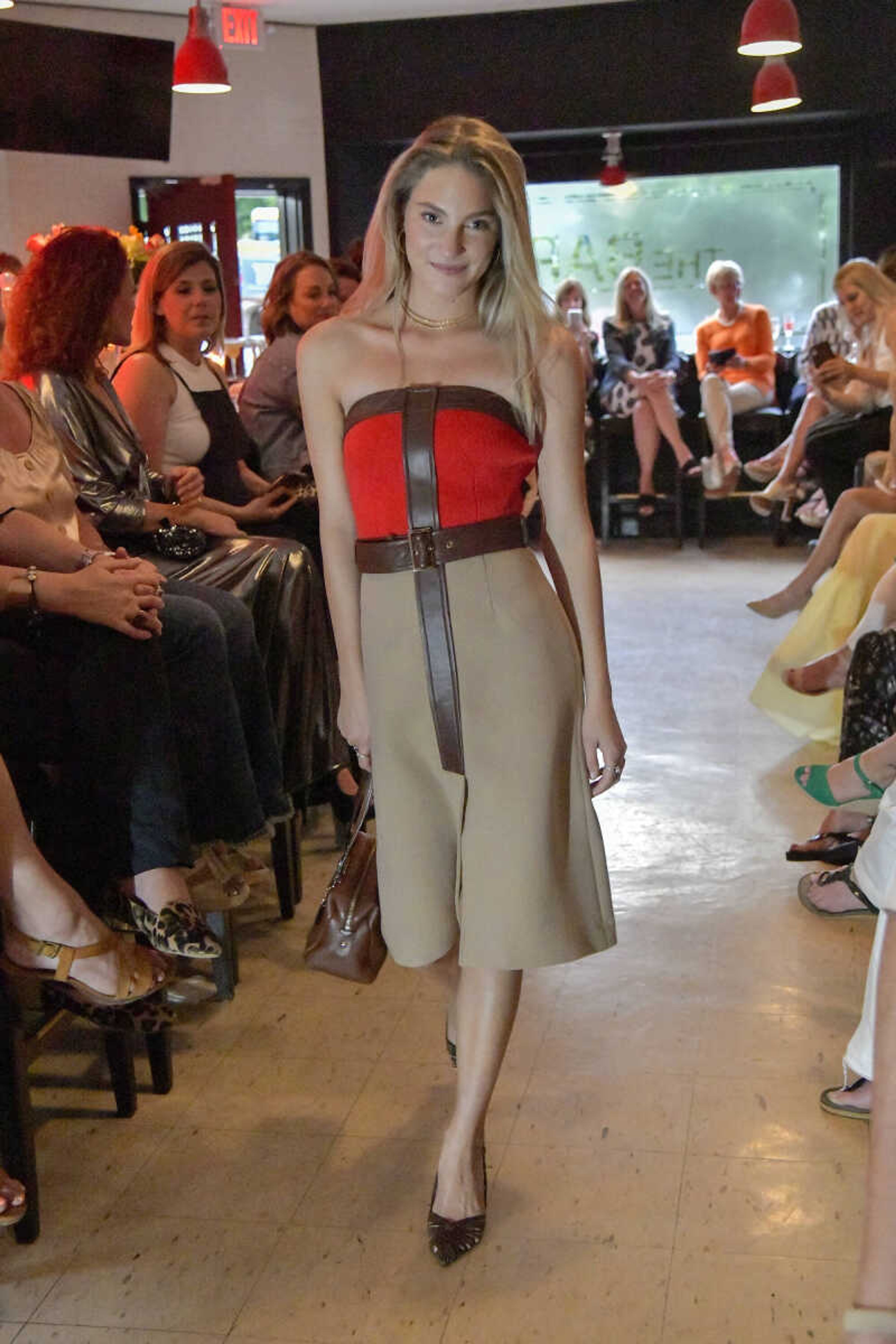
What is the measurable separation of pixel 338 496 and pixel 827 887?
167 centimetres

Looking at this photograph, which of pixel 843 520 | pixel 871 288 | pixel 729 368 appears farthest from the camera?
pixel 729 368

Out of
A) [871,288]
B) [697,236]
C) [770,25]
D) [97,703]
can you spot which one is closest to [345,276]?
[871,288]

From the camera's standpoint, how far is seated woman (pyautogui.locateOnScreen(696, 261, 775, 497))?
8234mm

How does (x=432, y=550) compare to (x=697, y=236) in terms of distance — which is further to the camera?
(x=697, y=236)

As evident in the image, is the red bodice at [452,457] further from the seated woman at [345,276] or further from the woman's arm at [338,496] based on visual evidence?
the seated woman at [345,276]

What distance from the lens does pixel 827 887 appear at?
3.27 metres

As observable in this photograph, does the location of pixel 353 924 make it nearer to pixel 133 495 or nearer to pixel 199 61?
pixel 133 495

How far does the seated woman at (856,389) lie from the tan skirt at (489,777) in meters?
3.62

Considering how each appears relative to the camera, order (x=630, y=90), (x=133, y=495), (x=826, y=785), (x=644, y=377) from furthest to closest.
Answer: (x=630, y=90) < (x=644, y=377) < (x=133, y=495) < (x=826, y=785)

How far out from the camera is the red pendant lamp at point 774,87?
23.8 ft

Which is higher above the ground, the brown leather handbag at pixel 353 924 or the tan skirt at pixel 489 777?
the tan skirt at pixel 489 777

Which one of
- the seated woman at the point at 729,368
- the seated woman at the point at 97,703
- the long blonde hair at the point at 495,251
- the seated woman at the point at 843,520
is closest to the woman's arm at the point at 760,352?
the seated woman at the point at 729,368

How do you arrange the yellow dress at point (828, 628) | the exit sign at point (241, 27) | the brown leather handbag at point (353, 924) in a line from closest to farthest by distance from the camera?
the brown leather handbag at point (353, 924) < the yellow dress at point (828, 628) < the exit sign at point (241, 27)

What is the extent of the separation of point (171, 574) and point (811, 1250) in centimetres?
188
